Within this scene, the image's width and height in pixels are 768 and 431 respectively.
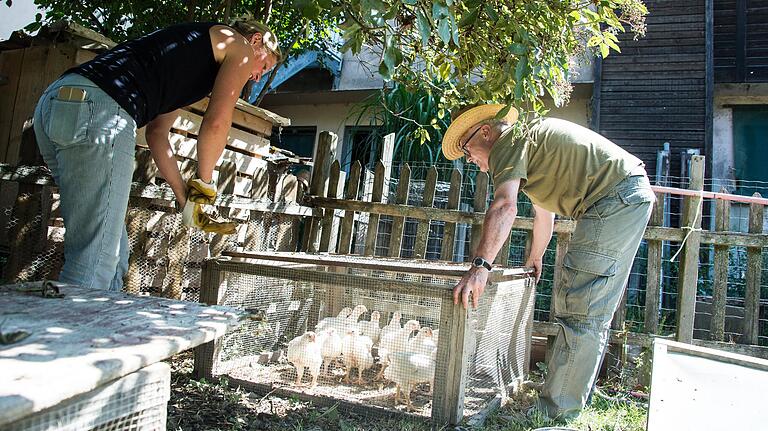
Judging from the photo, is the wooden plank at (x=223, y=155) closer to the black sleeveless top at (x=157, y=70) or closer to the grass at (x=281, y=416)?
the black sleeveless top at (x=157, y=70)

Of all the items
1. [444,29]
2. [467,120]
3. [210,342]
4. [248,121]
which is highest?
[248,121]

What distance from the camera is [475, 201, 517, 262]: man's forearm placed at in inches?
98.0

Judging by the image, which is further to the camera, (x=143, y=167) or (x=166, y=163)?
(x=143, y=167)

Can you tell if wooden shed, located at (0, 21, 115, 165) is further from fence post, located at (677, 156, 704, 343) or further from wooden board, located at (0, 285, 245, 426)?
fence post, located at (677, 156, 704, 343)

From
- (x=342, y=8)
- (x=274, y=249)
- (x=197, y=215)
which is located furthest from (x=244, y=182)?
(x=342, y=8)

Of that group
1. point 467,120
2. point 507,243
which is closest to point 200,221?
point 467,120

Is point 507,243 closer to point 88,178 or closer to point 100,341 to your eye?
point 88,178

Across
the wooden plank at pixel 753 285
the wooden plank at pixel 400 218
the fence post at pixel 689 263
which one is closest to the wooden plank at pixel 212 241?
the wooden plank at pixel 400 218

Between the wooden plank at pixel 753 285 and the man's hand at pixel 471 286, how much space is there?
2.71 meters

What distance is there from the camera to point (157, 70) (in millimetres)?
2266

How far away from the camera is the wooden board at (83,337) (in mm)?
863

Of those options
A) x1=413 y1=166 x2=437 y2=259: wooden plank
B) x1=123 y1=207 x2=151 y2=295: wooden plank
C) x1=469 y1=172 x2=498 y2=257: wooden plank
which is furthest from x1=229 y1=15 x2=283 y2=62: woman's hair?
x1=469 y1=172 x2=498 y2=257: wooden plank

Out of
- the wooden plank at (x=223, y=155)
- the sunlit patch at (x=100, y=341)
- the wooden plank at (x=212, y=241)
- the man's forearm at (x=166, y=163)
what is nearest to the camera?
the sunlit patch at (x=100, y=341)

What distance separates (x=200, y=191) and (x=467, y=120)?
57.2 inches
